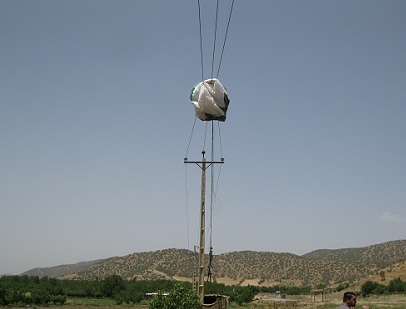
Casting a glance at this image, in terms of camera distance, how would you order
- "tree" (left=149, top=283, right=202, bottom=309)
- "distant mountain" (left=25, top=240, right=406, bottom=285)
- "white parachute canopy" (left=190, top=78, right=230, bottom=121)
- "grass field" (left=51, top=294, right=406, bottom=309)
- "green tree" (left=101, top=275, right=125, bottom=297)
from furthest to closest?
1. "distant mountain" (left=25, top=240, right=406, bottom=285)
2. "green tree" (left=101, top=275, right=125, bottom=297)
3. "grass field" (left=51, top=294, right=406, bottom=309)
4. "tree" (left=149, top=283, right=202, bottom=309)
5. "white parachute canopy" (left=190, top=78, right=230, bottom=121)

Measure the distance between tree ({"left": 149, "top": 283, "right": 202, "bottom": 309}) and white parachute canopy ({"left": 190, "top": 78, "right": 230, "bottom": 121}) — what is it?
6.99m

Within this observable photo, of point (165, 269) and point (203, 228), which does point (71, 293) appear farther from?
point (203, 228)

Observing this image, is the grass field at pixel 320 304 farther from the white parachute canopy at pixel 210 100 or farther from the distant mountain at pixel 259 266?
the distant mountain at pixel 259 266

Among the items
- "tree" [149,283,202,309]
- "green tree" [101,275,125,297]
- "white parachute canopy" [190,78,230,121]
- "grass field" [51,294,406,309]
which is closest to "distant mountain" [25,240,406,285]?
"green tree" [101,275,125,297]

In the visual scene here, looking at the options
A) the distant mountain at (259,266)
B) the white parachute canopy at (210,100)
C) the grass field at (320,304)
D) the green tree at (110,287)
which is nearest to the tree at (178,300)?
the white parachute canopy at (210,100)

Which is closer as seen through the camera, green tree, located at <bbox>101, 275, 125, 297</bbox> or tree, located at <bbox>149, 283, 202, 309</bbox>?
tree, located at <bbox>149, 283, 202, 309</bbox>

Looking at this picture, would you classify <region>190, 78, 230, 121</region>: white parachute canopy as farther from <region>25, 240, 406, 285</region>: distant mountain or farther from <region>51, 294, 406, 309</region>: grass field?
<region>25, 240, 406, 285</region>: distant mountain

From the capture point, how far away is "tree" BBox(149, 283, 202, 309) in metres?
18.9

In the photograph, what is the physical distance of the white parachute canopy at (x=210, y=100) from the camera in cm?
1711

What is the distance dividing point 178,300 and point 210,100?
796 cm

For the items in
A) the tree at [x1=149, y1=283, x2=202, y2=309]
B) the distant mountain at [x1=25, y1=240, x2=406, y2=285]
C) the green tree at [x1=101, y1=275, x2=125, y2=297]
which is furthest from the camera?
the distant mountain at [x1=25, y1=240, x2=406, y2=285]

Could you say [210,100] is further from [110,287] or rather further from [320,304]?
[110,287]

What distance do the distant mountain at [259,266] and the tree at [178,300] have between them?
86963 millimetres

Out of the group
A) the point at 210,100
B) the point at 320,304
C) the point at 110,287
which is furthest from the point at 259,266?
the point at 210,100
